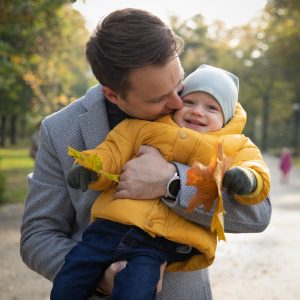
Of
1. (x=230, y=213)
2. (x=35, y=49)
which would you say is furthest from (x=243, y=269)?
(x=35, y=49)

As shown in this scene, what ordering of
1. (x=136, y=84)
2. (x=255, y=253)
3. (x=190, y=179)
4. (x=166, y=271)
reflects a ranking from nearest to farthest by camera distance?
(x=190, y=179), (x=136, y=84), (x=166, y=271), (x=255, y=253)

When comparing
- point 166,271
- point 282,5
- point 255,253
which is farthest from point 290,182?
point 166,271

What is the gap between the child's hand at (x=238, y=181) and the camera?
6.30 feet

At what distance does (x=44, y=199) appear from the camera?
2418 mm

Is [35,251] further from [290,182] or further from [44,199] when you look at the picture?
[290,182]

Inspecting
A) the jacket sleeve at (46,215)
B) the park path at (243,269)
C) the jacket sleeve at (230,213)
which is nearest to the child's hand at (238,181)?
the jacket sleeve at (230,213)

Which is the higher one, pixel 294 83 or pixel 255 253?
pixel 255 253

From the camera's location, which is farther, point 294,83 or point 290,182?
point 294,83

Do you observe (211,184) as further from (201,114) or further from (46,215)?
(46,215)

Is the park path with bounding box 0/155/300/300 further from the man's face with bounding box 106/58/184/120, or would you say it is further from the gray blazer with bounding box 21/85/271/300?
the man's face with bounding box 106/58/184/120

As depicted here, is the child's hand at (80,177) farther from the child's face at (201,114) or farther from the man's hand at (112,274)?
the child's face at (201,114)

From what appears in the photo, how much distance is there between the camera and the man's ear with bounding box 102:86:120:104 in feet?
7.53

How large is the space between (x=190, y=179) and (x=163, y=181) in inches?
10.4

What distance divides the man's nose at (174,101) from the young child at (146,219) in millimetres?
70
